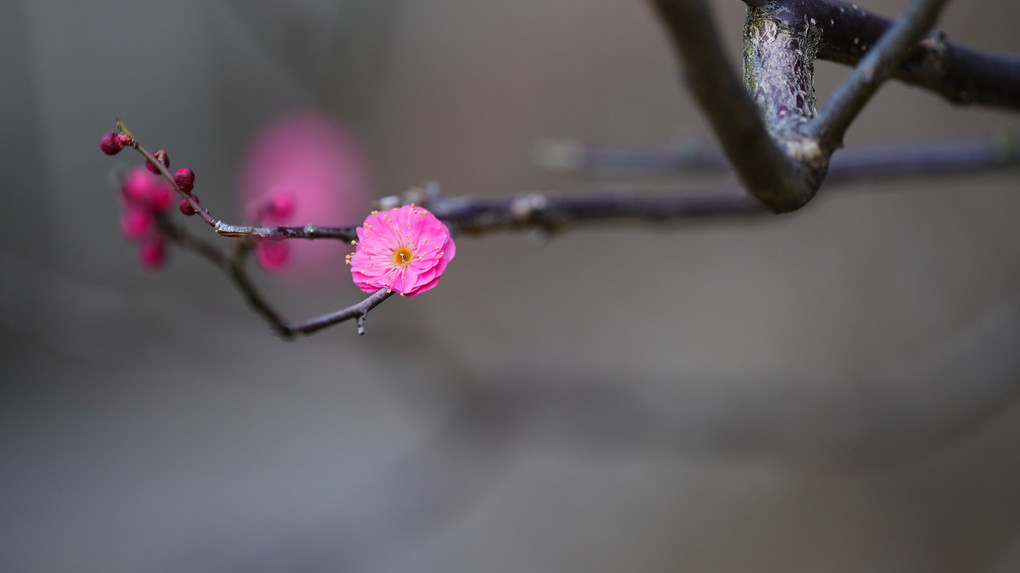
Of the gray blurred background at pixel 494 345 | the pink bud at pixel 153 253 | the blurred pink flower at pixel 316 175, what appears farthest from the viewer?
the blurred pink flower at pixel 316 175

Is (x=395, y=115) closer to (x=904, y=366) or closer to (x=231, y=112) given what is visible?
(x=231, y=112)

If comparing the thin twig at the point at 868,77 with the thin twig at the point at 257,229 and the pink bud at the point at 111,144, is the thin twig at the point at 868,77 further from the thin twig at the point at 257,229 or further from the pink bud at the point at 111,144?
the pink bud at the point at 111,144

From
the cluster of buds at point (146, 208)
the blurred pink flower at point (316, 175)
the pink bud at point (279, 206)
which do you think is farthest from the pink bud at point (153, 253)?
the blurred pink flower at point (316, 175)

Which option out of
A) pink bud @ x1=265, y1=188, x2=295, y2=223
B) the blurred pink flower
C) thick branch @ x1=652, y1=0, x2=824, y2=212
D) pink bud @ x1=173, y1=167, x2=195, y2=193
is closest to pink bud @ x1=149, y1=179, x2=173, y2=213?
pink bud @ x1=265, y1=188, x2=295, y2=223

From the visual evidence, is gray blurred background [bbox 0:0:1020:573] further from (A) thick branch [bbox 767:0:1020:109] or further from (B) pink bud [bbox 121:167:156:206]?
(A) thick branch [bbox 767:0:1020:109]

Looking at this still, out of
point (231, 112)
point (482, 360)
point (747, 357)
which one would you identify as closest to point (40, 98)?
point (231, 112)

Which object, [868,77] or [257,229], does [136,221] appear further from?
[868,77]

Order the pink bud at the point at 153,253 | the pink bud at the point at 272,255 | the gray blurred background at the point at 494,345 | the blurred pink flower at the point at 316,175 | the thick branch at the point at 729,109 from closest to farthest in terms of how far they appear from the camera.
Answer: the thick branch at the point at 729,109
the pink bud at the point at 272,255
the pink bud at the point at 153,253
the gray blurred background at the point at 494,345
the blurred pink flower at the point at 316,175
